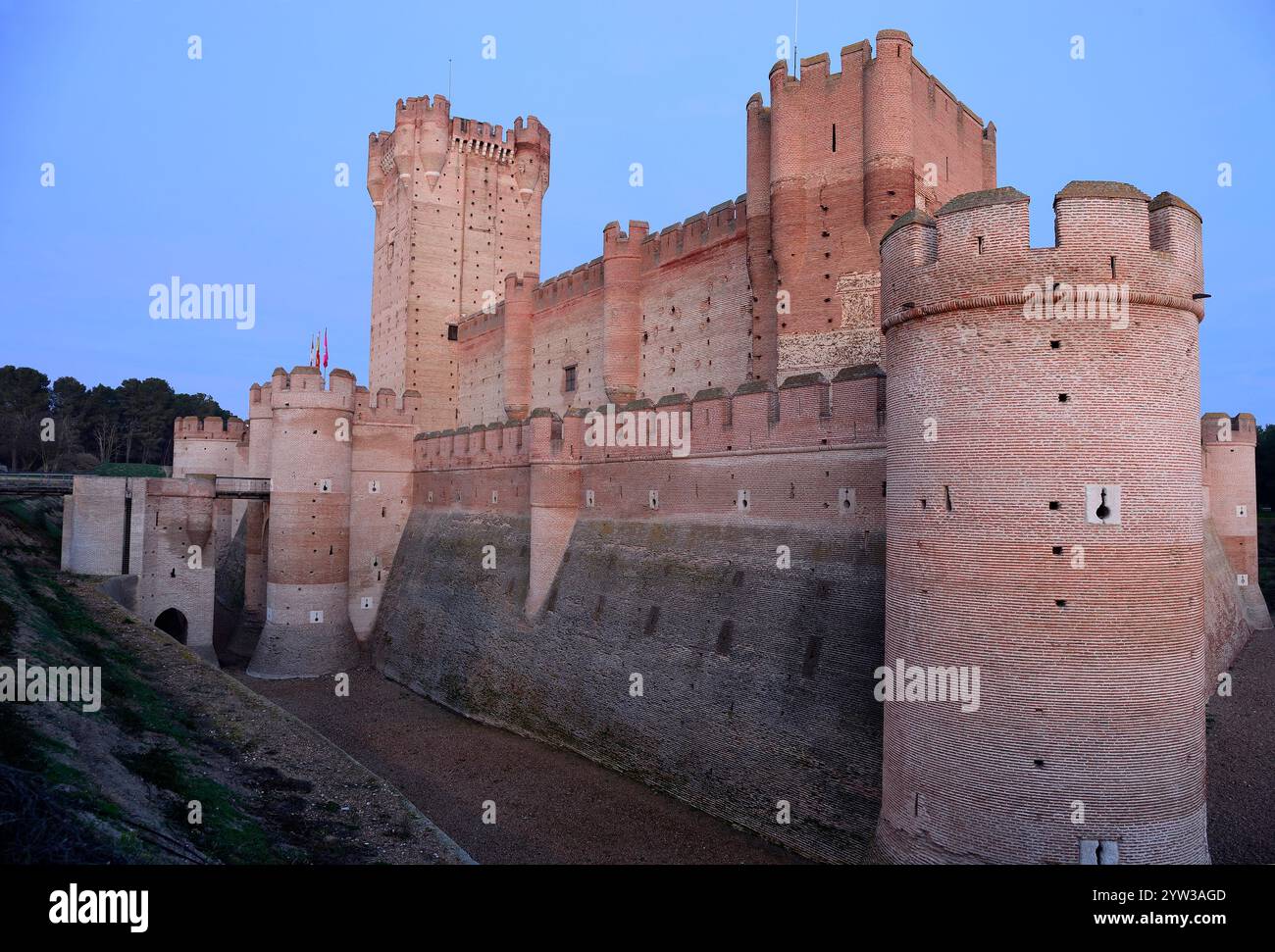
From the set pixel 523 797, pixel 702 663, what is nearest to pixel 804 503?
pixel 702 663

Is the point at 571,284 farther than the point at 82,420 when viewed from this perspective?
No

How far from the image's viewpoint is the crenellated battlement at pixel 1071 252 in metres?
8.05

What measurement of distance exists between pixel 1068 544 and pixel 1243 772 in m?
9.45

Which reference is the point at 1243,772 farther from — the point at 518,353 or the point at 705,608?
the point at 518,353

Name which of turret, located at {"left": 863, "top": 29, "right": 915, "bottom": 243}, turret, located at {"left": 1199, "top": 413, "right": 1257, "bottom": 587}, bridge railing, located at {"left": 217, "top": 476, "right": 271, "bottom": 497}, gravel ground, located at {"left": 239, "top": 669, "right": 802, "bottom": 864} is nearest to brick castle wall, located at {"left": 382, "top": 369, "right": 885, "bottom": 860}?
gravel ground, located at {"left": 239, "top": 669, "right": 802, "bottom": 864}

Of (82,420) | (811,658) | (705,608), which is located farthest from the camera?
(82,420)

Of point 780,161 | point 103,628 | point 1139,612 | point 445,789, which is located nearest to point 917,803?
point 1139,612

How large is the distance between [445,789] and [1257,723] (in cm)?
1695

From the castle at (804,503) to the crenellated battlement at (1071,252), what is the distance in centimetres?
4

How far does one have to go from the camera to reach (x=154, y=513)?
902 inches

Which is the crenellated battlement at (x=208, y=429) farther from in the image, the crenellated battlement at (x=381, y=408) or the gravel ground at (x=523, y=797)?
the gravel ground at (x=523, y=797)

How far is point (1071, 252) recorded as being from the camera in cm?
809

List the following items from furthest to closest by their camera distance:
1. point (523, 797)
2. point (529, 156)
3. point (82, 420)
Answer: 1. point (82, 420)
2. point (529, 156)
3. point (523, 797)

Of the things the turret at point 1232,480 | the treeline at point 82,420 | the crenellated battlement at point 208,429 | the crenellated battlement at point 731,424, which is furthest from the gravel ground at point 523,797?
the treeline at point 82,420
